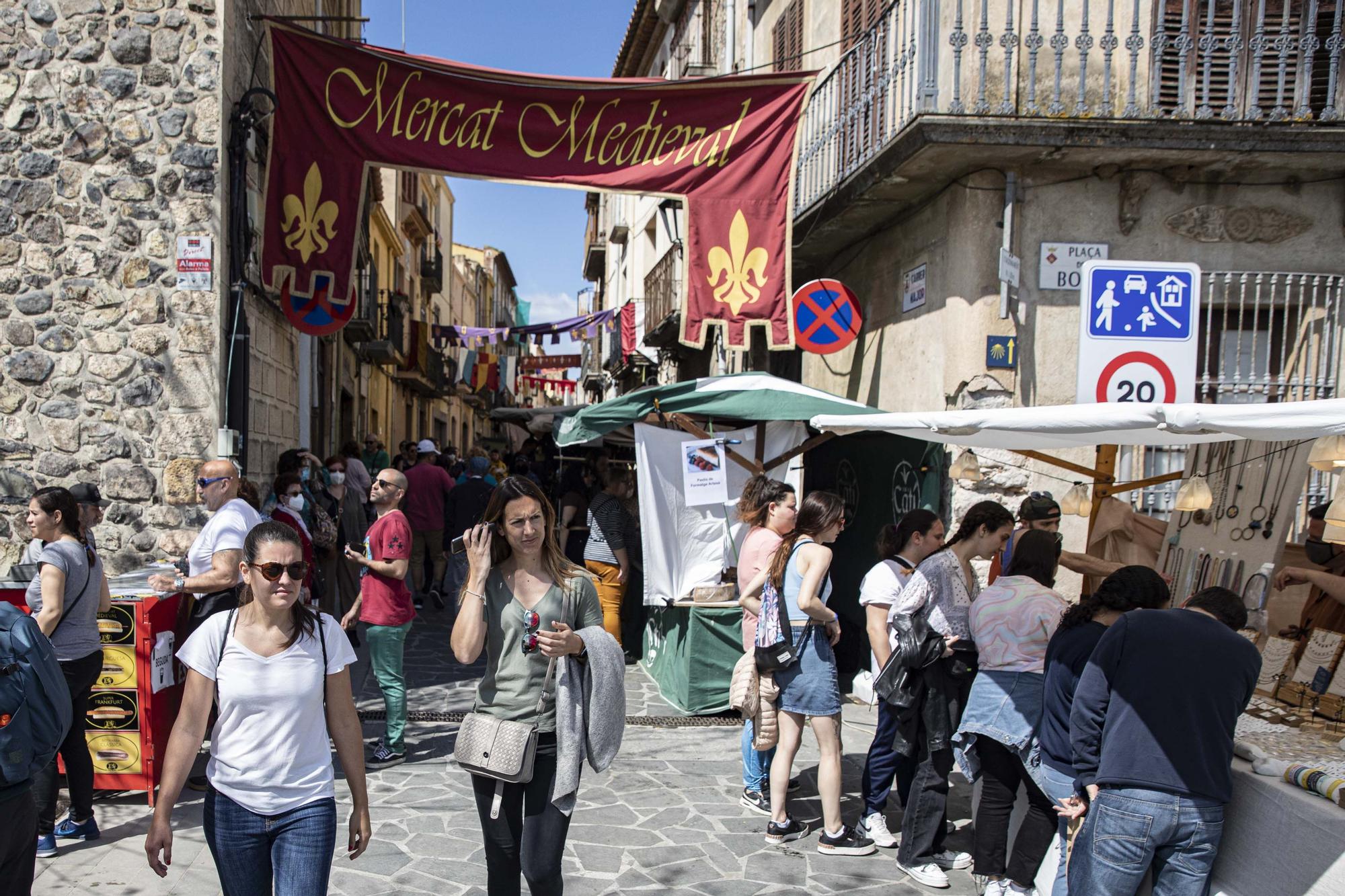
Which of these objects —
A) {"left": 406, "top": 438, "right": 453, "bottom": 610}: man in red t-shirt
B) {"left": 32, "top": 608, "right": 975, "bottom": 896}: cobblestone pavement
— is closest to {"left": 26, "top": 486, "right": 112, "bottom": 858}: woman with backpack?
{"left": 32, "top": 608, "right": 975, "bottom": 896}: cobblestone pavement

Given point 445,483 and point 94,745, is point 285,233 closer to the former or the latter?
point 94,745

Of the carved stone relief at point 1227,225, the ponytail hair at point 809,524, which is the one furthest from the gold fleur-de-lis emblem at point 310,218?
the carved stone relief at point 1227,225

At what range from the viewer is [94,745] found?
525cm

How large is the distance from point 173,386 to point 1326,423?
7.18 meters

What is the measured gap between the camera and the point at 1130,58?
→ 8.07 metres

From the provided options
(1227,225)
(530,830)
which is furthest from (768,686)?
(1227,225)

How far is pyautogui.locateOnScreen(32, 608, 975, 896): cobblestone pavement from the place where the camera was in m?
4.51

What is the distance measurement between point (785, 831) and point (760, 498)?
1.76 metres

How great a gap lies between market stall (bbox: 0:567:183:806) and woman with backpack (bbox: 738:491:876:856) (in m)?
3.23

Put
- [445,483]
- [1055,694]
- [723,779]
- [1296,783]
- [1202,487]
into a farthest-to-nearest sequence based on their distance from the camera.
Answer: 1. [445,483]
2. [723,779]
3. [1202,487]
4. [1055,694]
5. [1296,783]

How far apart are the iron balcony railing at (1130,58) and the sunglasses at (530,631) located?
6.01 m

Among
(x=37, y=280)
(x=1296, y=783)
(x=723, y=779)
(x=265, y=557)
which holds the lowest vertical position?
(x=723, y=779)

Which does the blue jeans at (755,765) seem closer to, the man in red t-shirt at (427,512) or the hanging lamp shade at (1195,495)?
the hanging lamp shade at (1195,495)

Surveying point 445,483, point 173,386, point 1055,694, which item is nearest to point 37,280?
point 173,386
